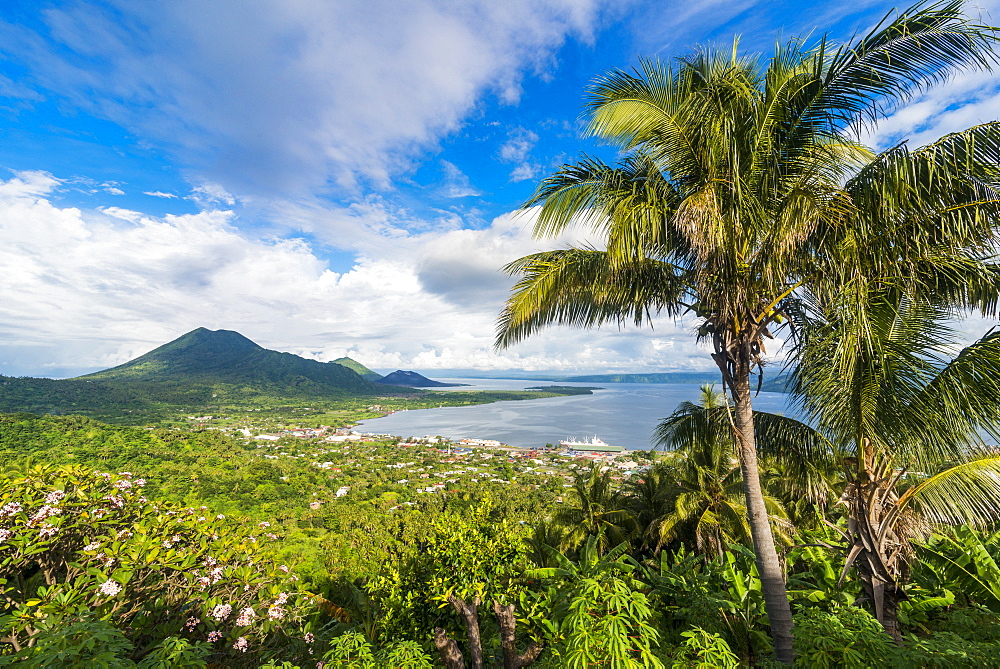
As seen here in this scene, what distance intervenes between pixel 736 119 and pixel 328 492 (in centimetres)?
3511

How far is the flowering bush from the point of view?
3705 mm

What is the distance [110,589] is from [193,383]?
135817 millimetres

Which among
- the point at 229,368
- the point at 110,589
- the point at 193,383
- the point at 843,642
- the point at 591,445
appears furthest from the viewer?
the point at 229,368

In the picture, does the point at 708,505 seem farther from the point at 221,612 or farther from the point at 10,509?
the point at 10,509

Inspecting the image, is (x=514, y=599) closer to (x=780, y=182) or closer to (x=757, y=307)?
(x=757, y=307)

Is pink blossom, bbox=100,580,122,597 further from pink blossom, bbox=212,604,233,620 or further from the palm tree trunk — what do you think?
the palm tree trunk

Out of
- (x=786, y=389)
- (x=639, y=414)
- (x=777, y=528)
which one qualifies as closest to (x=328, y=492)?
(x=777, y=528)

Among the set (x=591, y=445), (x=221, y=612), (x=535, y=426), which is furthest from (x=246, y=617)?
(x=535, y=426)

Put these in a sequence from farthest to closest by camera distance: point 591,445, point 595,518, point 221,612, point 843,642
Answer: point 591,445, point 595,518, point 221,612, point 843,642

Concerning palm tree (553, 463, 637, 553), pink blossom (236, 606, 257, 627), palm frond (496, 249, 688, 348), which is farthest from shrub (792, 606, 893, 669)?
palm tree (553, 463, 637, 553)

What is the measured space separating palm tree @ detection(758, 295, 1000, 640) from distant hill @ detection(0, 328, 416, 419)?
253 ft

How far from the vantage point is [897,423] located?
4.14 m

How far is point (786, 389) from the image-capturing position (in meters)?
5.49

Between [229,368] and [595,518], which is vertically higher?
[229,368]
